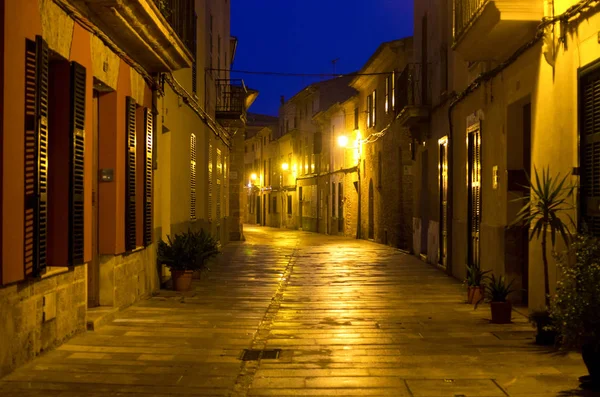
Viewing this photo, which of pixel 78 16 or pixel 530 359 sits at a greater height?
pixel 78 16

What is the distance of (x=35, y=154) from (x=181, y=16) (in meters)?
7.46

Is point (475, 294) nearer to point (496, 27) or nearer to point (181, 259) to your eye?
point (496, 27)

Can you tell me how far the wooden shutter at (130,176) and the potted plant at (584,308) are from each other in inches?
235

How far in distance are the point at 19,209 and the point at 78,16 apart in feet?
8.53

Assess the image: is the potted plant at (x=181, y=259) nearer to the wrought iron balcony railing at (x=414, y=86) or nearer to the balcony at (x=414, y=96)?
the balcony at (x=414, y=96)

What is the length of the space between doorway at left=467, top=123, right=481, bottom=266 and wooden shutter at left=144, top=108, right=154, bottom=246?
5.73 metres

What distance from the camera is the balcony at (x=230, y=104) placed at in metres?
23.0

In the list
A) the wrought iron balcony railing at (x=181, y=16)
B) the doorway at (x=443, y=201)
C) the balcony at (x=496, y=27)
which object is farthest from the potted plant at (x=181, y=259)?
the doorway at (x=443, y=201)

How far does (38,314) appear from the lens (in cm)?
673

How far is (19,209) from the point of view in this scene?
6195 millimetres

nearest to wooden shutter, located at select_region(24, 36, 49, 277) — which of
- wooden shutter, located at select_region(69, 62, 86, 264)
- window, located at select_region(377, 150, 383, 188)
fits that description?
wooden shutter, located at select_region(69, 62, 86, 264)

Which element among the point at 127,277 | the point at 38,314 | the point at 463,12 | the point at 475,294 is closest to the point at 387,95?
the point at 463,12

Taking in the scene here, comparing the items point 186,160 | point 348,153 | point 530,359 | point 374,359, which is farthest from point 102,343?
point 348,153

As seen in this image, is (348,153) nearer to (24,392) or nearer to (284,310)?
(284,310)
